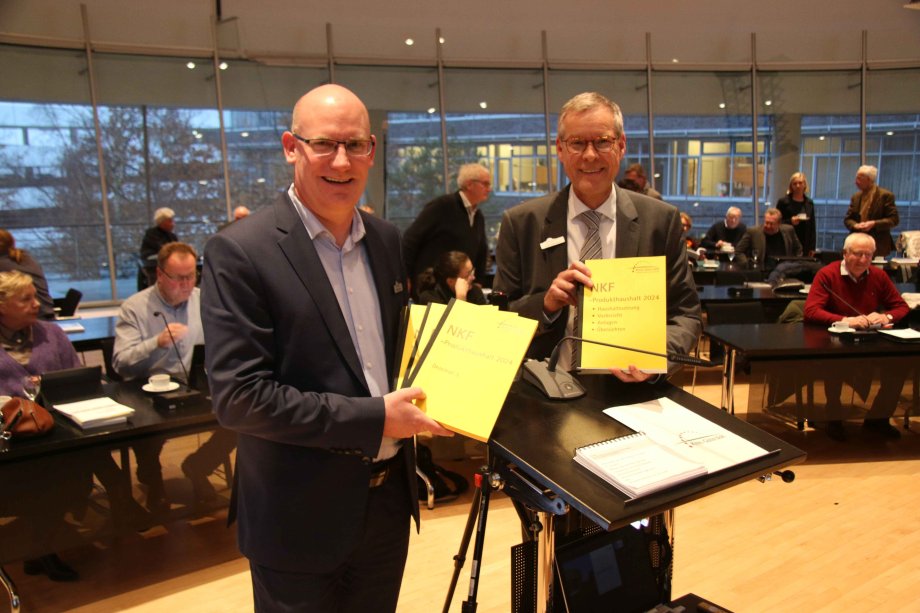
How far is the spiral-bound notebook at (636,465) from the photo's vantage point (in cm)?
135

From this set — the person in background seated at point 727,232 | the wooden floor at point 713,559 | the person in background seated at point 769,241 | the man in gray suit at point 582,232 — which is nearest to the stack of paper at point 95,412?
the wooden floor at point 713,559

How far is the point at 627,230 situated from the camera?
194 centimetres

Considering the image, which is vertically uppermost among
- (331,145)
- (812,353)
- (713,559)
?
(331,145)

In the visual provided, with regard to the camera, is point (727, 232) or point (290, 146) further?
point (727, 232)

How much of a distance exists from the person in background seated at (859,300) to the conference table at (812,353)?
0.69 feet

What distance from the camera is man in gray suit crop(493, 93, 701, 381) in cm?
185

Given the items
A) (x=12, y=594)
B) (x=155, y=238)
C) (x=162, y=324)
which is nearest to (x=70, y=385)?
(x=162, y=324)

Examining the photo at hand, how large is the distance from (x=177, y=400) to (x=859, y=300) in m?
4.54

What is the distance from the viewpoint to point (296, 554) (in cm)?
157

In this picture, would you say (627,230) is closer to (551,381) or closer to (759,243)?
(551,381)

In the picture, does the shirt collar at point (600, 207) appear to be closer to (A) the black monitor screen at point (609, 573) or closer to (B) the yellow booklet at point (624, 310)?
(B) the yellow booklet at point (624, 310)

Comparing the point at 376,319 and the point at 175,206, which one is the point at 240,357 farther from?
the point at 175,206

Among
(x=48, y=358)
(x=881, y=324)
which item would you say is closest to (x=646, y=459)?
(x=48, y=358)

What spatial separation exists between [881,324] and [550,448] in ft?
13.9
